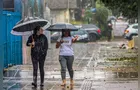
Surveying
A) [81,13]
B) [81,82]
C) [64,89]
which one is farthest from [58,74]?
[81,13]

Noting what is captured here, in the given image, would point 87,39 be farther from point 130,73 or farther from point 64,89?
point 64,89

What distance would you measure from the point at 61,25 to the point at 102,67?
521 centimetres

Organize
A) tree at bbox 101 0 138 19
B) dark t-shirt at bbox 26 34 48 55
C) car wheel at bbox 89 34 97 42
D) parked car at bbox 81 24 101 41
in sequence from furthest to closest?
car wheel at bbox 89 34 97 42 → parked car at bbox 81 24 101 41 → tree at bbox 101 0 138 19 → dark t-shirt at bbox 26 34 48 55

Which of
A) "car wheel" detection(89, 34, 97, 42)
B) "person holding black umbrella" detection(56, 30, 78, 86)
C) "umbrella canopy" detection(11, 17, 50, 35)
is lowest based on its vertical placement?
"car wheel" detection(89, 34, 97, 42)

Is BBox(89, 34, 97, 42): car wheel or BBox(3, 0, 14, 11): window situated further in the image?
BBox(89, 34, 97, 42): car wheel

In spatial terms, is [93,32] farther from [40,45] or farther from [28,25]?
[40,45]

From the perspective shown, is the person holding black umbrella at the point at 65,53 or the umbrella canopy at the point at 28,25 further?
the umbrella canopy at the point at 28,25

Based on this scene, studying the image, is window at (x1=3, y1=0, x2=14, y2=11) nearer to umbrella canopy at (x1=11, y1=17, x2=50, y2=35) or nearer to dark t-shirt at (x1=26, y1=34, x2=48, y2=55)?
umbrella canopy at (x1=11, y1=17, x2=50, y2=35)

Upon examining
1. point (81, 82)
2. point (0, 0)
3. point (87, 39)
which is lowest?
point (87, 39)

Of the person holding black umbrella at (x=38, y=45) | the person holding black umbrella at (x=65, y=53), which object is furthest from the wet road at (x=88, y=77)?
the person holding black umbrella at (x=38, y=45)

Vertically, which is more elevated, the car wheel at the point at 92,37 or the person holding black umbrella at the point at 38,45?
the person holding black umbrella at the point at 38,45

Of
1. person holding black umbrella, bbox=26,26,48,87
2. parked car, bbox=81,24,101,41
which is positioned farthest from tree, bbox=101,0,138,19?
parked car, bbox=81,24,101,41

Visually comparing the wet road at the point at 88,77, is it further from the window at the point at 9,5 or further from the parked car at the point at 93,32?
the parked car at the point at 93,32

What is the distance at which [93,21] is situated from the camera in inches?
1715
